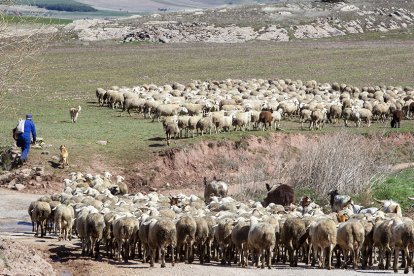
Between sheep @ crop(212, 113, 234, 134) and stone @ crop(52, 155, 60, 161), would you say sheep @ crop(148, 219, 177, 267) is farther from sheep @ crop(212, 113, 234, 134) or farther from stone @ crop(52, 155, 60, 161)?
sheep @ crop(212, 113, 234, 134)

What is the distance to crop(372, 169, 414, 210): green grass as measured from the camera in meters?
24.8

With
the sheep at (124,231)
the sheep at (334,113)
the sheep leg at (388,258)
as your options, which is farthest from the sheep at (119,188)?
the sheep at (334,113)

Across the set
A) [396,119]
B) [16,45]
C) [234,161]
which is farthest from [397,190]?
[16,45]

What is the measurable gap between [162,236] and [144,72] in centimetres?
4620

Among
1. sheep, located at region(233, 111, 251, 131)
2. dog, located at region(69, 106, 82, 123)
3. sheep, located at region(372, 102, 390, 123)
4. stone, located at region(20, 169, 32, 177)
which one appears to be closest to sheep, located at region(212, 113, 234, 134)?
sheep, located at region(233, 111, 251, 131)

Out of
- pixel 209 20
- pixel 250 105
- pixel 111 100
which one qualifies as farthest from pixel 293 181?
pixel 209 20

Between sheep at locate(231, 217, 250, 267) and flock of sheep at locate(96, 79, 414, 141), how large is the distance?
13.8 m

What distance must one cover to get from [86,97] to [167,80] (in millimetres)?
11113

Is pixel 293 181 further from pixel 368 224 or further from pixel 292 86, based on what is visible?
pixel 292 86

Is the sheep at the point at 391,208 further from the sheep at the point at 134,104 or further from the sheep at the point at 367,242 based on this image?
the sheep at the point at 134,104

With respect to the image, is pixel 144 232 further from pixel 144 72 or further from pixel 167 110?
pixel 144 72

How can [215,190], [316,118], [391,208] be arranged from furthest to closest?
1. [316,118]
2. [215,190]
3. [391,208]

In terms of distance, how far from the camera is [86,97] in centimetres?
4706

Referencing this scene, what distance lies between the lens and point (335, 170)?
84.3 ft
